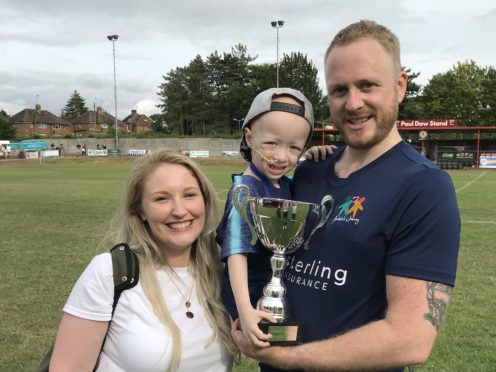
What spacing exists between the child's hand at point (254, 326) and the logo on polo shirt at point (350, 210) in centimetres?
46

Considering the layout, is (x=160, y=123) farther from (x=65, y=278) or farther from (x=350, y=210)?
(x=350, y=210)

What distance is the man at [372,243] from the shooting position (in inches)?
65.5

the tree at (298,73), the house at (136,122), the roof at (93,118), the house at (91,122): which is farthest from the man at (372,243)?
the house at (136,122)

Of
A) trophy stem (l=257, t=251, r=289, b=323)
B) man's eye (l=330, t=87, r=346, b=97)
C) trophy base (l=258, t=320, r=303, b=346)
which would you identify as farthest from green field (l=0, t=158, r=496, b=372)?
trophy base (l=258, t=320, r=303, b=346)

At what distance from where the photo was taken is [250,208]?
2203 millimetres

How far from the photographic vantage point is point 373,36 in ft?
6.23

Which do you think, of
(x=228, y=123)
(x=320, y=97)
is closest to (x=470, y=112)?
(x=320, y=97)

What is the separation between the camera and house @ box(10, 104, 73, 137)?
368 feet

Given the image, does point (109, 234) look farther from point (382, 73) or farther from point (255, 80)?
point (255, 80)

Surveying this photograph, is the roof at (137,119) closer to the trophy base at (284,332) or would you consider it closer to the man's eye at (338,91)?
the man's eye at (338,91)

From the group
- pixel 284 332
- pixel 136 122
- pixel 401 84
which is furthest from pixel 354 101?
pixel 136 122

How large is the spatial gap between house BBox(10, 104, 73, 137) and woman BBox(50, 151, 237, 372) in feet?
388

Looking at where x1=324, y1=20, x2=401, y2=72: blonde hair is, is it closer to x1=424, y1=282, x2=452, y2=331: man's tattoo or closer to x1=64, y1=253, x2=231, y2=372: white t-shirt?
x1=424, y1=282, x2=452, y2=331: man's tattoo

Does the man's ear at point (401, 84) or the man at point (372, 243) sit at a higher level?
the man's ear at point (401, 84)
